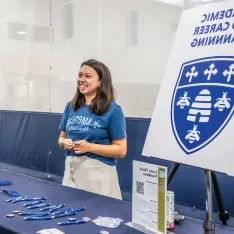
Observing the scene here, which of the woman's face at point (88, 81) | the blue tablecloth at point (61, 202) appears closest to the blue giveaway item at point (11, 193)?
the blue tablecloth at point (61, 202)

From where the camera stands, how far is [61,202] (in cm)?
140

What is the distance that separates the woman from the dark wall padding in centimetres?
64

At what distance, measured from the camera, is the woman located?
5.79ft

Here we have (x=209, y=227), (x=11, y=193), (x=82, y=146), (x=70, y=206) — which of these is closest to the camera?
(x=209, y=227)

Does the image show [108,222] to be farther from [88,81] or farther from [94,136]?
[88,81]

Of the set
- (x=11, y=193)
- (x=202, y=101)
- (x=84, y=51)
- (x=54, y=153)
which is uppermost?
(x=84, y=51)

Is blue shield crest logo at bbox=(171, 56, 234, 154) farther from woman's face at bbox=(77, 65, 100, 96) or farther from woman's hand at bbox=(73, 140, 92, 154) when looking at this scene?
woman's face at bbox=(77, 65, 100, 96)

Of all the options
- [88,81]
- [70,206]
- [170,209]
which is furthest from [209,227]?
[88,81]

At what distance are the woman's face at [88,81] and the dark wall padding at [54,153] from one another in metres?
0.81

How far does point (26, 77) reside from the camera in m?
3.96

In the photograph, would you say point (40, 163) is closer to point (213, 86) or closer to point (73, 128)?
point (73, 128)

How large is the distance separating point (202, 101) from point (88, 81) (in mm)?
777

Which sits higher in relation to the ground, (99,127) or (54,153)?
(99,127)

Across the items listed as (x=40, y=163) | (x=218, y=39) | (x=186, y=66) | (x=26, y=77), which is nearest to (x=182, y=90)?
(x=186, y=66)
